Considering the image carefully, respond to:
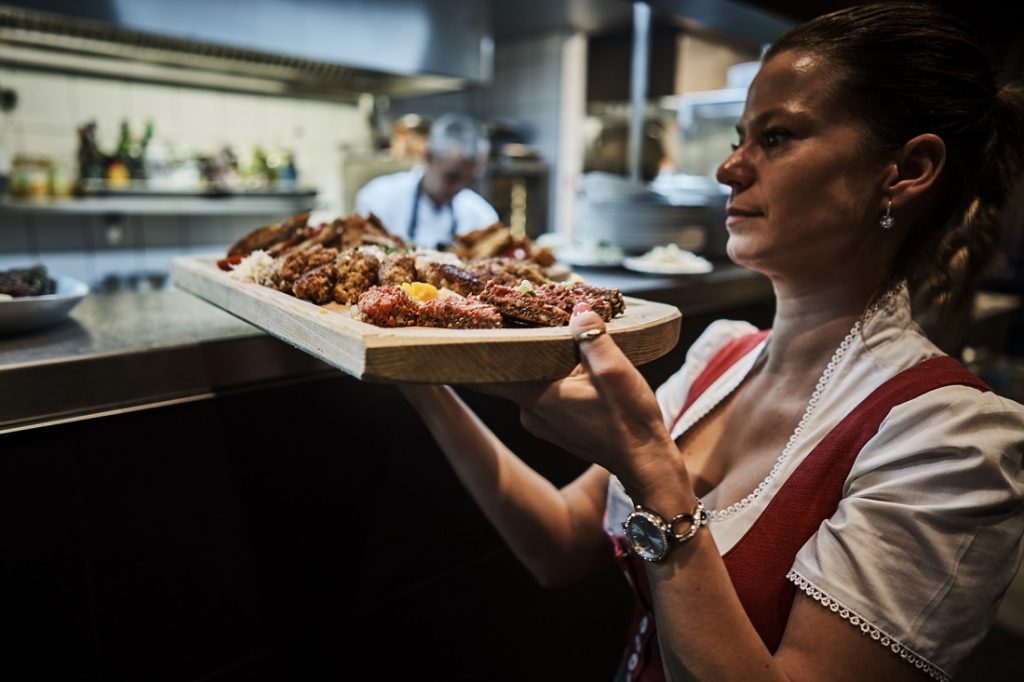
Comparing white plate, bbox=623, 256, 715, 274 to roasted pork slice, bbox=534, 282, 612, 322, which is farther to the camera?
white plate, bbox=623, 256, 715, 274

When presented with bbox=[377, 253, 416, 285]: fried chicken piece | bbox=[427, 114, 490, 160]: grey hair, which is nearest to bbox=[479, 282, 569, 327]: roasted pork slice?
bbox=[377, 253, 416, 285]: fried chicken piece

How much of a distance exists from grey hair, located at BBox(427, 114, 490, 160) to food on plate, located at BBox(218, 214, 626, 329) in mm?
2674

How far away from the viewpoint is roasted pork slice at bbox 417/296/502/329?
83cm

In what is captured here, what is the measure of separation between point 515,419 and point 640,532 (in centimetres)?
95

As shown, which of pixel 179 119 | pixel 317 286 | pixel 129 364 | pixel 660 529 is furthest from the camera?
pixel 179 119

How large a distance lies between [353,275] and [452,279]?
158 mm

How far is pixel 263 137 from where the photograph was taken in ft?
16.4

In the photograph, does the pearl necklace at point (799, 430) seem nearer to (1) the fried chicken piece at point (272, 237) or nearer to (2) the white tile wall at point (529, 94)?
(1) the fried chicken piece at point (272, 237)

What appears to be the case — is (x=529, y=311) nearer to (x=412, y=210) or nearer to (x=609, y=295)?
(x=609, y=295)

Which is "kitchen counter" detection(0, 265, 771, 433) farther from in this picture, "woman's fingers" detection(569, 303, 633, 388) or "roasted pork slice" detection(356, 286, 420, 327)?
"woman's fingers" detection(569, 303, 633, 388)

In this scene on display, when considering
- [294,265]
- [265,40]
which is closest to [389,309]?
[294,265]

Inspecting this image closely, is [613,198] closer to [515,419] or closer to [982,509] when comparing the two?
[515,419]

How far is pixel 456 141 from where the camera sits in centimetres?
409

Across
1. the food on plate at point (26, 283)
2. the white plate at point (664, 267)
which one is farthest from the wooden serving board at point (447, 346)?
the white plate at point (664, 267)
